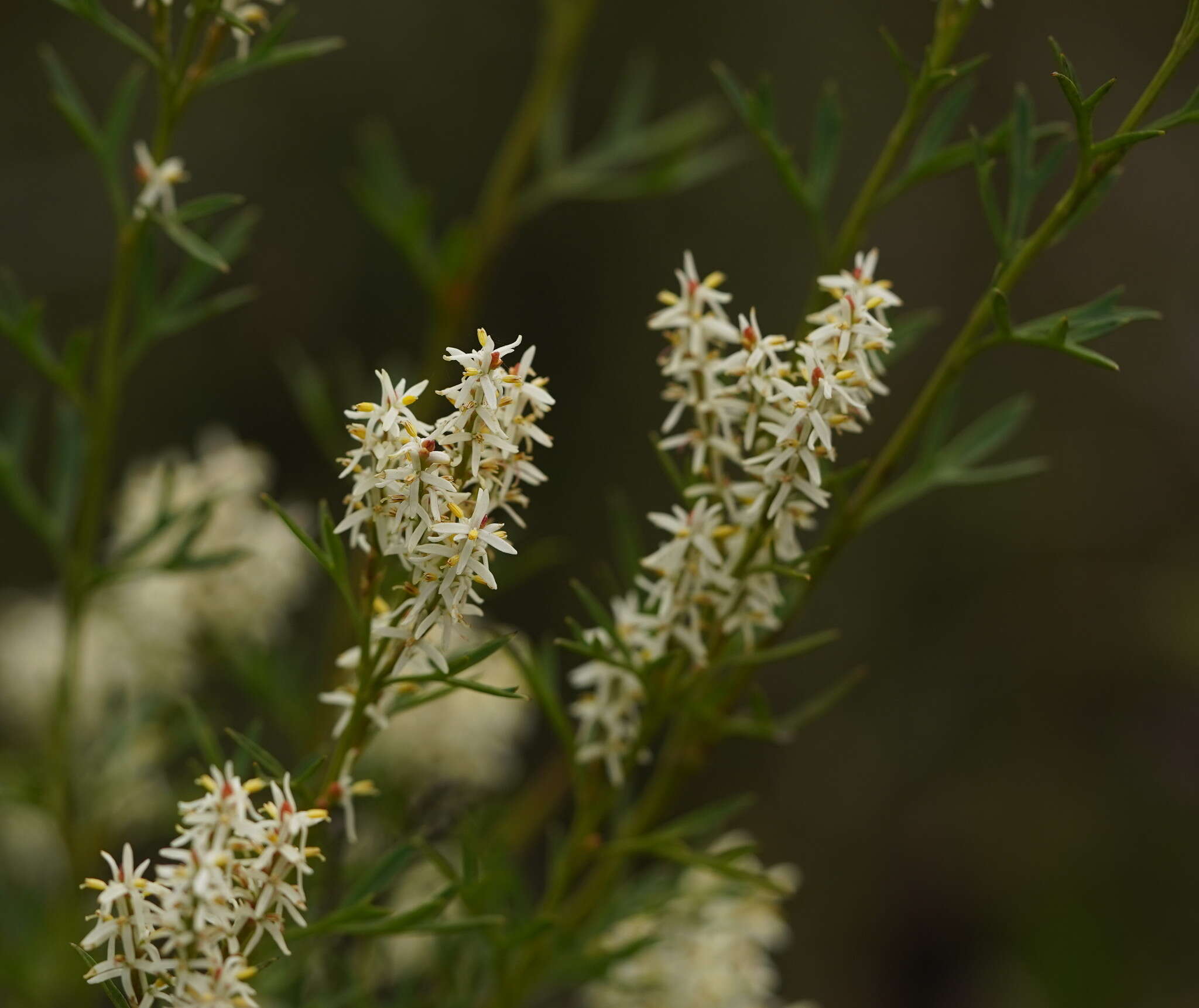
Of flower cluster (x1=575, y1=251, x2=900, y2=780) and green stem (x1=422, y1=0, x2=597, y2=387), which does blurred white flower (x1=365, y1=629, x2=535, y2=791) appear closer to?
green stem (x1=422, y1=0, x2=597, y2=387)

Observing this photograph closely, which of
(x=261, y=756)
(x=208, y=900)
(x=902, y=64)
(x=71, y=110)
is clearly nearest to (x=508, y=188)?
(x=71, y=110)

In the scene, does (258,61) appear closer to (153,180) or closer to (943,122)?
(153,180)

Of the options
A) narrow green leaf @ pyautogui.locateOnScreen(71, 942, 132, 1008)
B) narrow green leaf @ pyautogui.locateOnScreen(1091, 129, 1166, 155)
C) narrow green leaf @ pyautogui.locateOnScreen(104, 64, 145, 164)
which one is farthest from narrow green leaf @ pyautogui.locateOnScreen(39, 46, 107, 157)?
narrow green leaf @ pyautogui.locateOnScreen(1091, 129, 1166, 155)

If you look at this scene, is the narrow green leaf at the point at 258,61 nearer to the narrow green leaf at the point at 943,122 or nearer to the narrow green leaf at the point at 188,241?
the narrow green leaf at the point at 188,241

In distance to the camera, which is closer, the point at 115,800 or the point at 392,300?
the point at 115,800

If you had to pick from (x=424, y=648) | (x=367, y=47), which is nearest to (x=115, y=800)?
(x=424, y=648)

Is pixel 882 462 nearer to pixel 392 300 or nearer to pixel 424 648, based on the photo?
pixel 424 648

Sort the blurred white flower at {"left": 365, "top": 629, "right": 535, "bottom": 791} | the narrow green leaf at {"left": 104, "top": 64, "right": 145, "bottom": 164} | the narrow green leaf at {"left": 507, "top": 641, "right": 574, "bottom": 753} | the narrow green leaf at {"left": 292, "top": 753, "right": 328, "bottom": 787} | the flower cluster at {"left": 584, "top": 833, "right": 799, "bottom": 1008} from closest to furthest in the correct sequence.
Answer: the narrow green leaf at {"left": 292, "top": 753, "right": 328, "bottom": 787} < the narrow green leaf at {"left": 507, "top": 641, "right": 574, "bottom": 753} < the narrow green leaf at {"left": 104, "top": 64, "right": 145, "bottom": 164} < the flower cluster at {"left": 584, "top": 833, "right": 799, "bottom": 1008} < the blurred white flower at {"left": 365, "top": 629, "right": 535, "bottom": 791}

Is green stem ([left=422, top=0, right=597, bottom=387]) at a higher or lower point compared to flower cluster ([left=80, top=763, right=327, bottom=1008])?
higher
